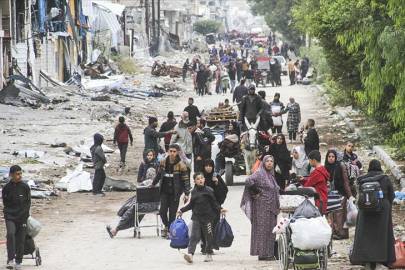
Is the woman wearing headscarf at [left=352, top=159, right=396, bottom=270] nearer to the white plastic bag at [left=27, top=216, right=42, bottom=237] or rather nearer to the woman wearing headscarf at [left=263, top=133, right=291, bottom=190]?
the white plastic bag at [left=27, top=216, right=42, bottom=237]

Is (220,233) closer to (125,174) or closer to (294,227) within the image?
(294,227)

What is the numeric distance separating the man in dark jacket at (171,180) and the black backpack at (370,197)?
141 inches

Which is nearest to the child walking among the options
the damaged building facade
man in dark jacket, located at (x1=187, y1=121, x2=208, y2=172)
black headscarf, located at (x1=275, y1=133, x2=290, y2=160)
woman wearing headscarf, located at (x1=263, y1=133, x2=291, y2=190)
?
woman wearing headscarf, located at (x1=263, y1=133, x2=291, y2=190)

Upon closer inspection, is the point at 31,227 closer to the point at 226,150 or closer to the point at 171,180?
the point at 171,180

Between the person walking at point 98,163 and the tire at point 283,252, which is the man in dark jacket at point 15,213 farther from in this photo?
the person walking at point 98,163

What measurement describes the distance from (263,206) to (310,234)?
1.79 meters

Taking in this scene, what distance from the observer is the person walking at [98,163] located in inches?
700

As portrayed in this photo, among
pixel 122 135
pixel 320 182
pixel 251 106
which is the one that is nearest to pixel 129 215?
pixel 320 182

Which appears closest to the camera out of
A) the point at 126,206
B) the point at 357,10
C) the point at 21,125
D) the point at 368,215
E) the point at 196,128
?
the point at 368,215

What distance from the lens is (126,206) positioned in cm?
1398

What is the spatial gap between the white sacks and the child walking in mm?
2173

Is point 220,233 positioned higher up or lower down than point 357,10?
lower down

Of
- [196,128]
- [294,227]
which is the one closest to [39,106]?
[196,128]

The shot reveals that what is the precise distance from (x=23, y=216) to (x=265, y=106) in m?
11.3
